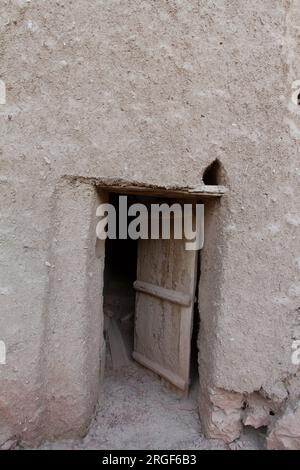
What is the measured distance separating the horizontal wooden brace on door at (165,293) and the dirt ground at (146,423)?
0.64 metres

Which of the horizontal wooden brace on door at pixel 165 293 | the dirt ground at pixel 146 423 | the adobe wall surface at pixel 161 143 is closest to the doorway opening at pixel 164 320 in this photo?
the horizontal wooden brace on door at pixel 165 293

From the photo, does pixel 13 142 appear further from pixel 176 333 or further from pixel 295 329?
pixel 295 329

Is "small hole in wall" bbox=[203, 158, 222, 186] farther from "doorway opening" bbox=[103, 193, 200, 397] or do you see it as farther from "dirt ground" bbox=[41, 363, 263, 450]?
"dirt ground" bbox=[41, 363, 263, 450]

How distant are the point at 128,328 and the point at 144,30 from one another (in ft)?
7.54

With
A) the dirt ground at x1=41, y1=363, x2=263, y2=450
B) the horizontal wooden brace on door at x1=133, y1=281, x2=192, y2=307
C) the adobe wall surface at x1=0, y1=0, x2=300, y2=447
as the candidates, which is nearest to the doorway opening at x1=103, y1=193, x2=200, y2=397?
the horizontal wooden brace on door at x1=133, y1=281, x2=192, y2=307

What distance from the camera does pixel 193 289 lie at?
2084 millimetres

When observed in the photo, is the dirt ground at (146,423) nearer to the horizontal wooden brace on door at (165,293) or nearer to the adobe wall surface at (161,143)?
the adobe wall surface at (161,143)

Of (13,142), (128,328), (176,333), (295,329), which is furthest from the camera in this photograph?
(128,328)

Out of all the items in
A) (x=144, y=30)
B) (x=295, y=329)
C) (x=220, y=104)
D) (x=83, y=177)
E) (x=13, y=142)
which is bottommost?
(x=295, y=329)

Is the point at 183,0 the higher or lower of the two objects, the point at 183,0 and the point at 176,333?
the higher

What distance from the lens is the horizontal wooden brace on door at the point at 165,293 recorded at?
211cm

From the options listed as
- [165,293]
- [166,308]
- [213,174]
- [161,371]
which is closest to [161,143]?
[213,174]

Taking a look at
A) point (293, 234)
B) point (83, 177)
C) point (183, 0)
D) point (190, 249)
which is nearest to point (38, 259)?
point (83, 177)

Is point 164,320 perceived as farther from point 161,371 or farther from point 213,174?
point 213,174
